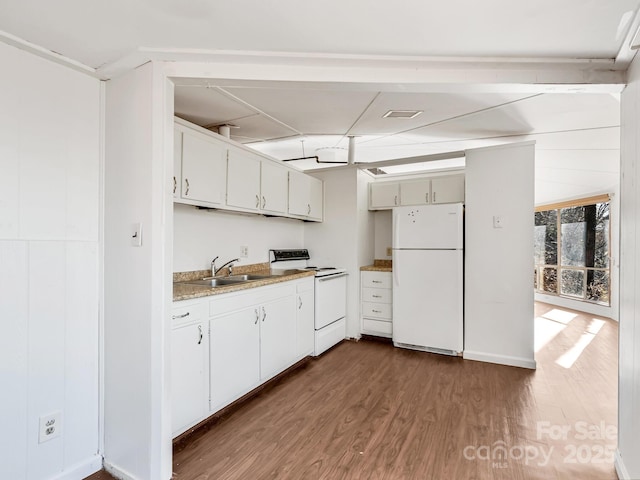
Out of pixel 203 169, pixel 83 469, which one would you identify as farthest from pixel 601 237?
pixel 83 469

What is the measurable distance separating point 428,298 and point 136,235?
3.05 metres

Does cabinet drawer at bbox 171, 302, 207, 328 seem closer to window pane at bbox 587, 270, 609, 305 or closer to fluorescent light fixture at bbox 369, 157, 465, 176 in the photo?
fluorescent light fixture at bbox 369, 157, 465, 176

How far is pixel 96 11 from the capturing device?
135 cm

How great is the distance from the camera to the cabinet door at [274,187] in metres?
3.23

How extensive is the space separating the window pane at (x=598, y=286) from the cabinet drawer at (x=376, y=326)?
4.26 m

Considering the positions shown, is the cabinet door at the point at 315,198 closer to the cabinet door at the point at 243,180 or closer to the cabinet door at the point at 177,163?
the cabinet door at the point at 243,180

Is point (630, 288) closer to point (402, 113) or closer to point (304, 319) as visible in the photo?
point (402, 113)

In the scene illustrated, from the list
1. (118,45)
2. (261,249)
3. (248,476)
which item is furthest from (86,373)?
(261,249)

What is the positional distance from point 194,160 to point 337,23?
147 centimetres

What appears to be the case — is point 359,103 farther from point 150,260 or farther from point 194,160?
point 150,260

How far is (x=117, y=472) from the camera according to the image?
1771mm

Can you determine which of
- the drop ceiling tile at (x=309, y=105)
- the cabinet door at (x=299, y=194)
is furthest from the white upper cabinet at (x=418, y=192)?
the drop ceiling tile at (x=309, y=105)

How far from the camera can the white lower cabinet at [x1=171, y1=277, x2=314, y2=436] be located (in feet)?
6.57

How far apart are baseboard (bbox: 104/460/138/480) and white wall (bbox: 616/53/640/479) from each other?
244 cm
